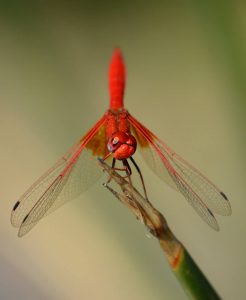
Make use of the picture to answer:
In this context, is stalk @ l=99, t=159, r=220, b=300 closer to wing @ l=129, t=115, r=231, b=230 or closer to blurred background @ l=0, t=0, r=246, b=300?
blurred background @ l=0, t=0, r=246, b=300

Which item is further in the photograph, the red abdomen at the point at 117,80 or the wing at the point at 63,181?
the red abdomen at the point at 117,80

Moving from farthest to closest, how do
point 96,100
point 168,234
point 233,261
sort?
1. point 96,100
2. point 233,261
3. point 168,234

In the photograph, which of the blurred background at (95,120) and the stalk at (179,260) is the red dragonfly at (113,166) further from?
the stalk at (179,260)

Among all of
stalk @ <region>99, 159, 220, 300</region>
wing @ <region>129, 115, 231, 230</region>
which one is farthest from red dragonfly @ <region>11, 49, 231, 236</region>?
stalk @ <region>99, 159, 220, 300</region>

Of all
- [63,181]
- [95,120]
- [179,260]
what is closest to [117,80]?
[95,120]

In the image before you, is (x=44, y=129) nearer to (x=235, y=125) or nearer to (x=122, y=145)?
(x=122, y=145)

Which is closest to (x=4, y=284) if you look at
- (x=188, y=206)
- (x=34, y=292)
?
(x=34, y=292)

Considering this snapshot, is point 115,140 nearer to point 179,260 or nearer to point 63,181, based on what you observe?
point 63,181

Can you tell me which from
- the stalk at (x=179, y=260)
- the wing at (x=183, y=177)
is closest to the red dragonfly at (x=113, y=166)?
the wing at (x=183, y=177)
